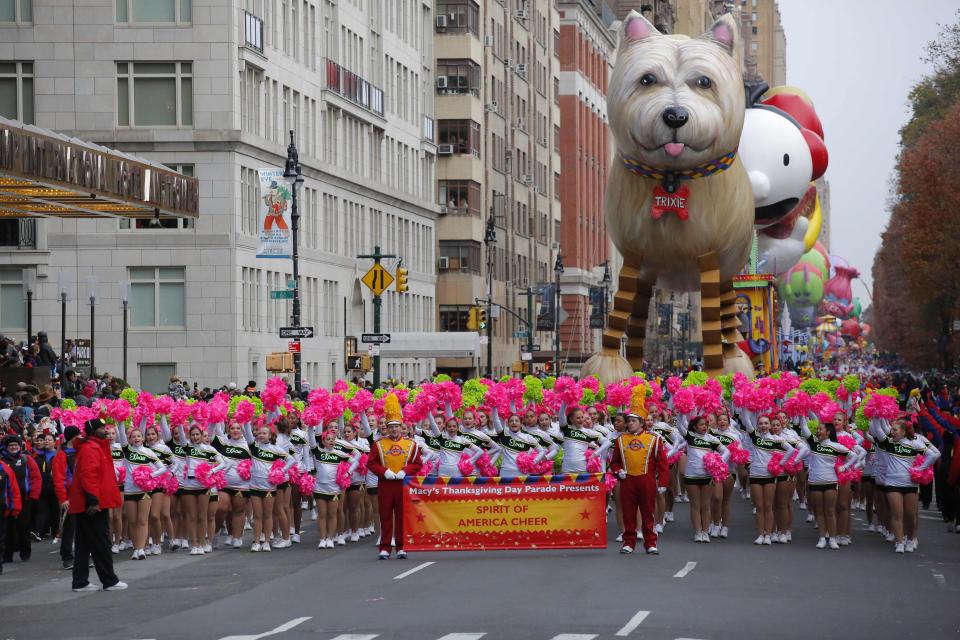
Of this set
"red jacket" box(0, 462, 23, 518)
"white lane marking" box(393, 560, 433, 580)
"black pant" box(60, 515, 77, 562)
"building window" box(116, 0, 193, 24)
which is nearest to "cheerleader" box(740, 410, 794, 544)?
"white lane marking" box(393, 560, 433, 580)

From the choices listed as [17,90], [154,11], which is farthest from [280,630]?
[17,90]

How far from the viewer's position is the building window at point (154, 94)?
4972 centimetres

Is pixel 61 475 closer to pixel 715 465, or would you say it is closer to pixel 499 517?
pixel 499 517

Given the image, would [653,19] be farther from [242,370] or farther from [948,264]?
[242,370]

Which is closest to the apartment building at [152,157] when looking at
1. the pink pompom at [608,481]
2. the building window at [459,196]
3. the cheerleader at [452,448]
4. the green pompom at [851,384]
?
the green pompom at [851,384]

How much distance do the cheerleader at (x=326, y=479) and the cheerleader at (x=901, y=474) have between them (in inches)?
246

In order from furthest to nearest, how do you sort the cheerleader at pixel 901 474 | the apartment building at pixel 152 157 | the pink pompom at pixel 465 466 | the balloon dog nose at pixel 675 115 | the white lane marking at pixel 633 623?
the apartment building at pixel 152 157
the balloon dog nose at pixel 675 115
the pink pompom at pixel 465 466
the cheerleader at pixel 901 474
the white lane marking at pixel 633 623

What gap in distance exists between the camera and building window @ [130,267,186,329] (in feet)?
163

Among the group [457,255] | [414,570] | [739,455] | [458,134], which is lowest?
[414,570]

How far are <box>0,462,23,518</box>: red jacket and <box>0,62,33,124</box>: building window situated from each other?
1215 inches

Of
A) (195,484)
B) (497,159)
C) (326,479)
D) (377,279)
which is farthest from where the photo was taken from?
(497,159)

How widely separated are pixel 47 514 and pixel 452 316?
177 ft

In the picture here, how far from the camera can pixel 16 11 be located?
4947 cm

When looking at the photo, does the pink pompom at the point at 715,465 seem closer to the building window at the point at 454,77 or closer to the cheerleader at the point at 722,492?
the cheerleader at the point at 722,492
